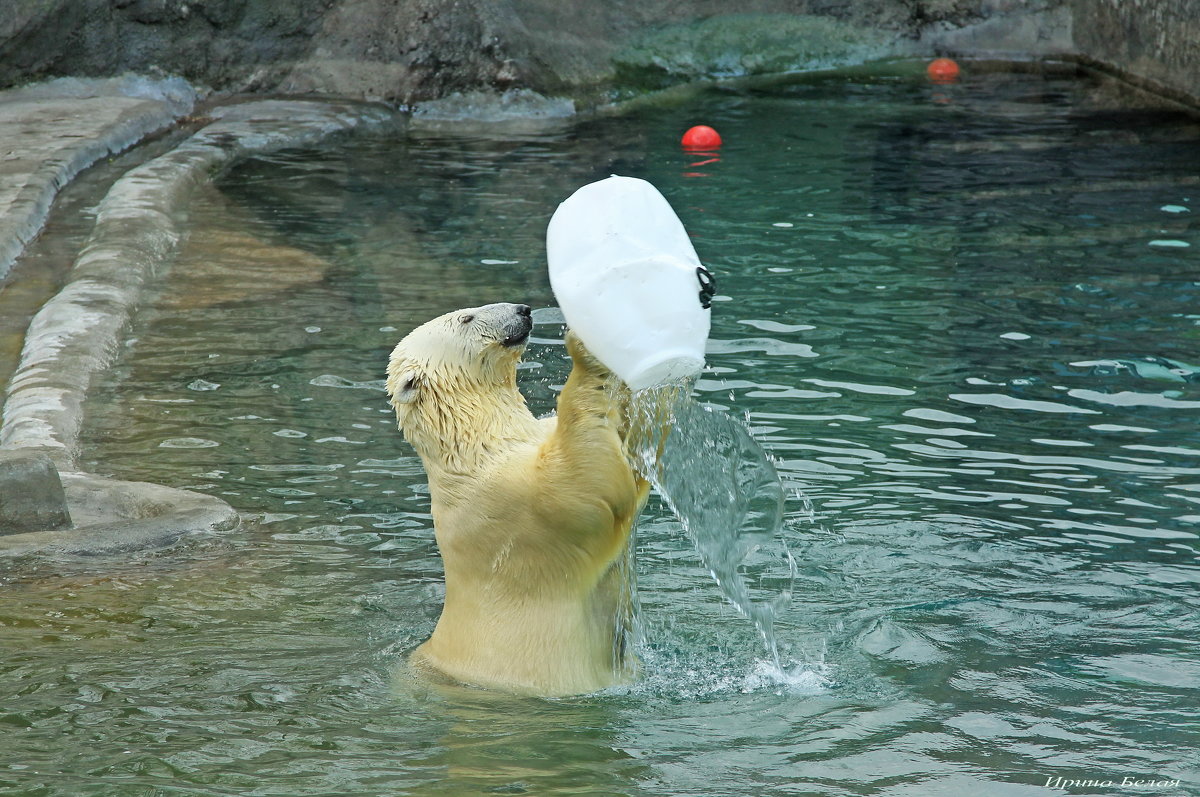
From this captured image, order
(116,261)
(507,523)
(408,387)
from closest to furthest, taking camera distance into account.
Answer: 1. (507,523)
2. (408,387)
3. (116,261)

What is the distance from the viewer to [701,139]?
11305 millimetres

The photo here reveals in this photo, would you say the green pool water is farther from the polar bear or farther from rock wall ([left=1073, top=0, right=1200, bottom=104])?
rock wall ([left=1073, top=0, right=1200, bottom=104])

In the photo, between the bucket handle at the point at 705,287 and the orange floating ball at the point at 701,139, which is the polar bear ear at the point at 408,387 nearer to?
the bucket handle at the point at 705,287

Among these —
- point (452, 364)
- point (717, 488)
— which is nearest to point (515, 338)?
point (452, 364)

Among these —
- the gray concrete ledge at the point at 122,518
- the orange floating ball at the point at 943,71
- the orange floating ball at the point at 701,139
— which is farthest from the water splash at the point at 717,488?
the orange floating ball at the point at 943,71

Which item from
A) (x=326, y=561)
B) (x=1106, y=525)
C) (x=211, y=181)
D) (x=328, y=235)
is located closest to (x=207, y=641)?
(x=326, y=561)

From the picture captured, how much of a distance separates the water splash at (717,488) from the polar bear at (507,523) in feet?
0.27

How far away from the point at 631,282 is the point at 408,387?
2.28ft

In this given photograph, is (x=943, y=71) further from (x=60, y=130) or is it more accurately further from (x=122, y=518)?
(x=122, y=518)

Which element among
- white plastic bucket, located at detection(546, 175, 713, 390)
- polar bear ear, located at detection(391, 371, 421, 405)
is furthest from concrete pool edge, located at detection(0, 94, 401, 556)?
white plastic bucket, located at detection(546, 175, 713, 390)

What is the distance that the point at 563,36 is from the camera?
1352cm

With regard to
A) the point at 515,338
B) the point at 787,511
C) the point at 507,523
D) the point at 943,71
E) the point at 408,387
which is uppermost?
the point at 943,71

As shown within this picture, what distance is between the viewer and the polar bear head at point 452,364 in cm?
365

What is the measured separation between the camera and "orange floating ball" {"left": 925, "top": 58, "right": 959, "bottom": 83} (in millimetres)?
13836
